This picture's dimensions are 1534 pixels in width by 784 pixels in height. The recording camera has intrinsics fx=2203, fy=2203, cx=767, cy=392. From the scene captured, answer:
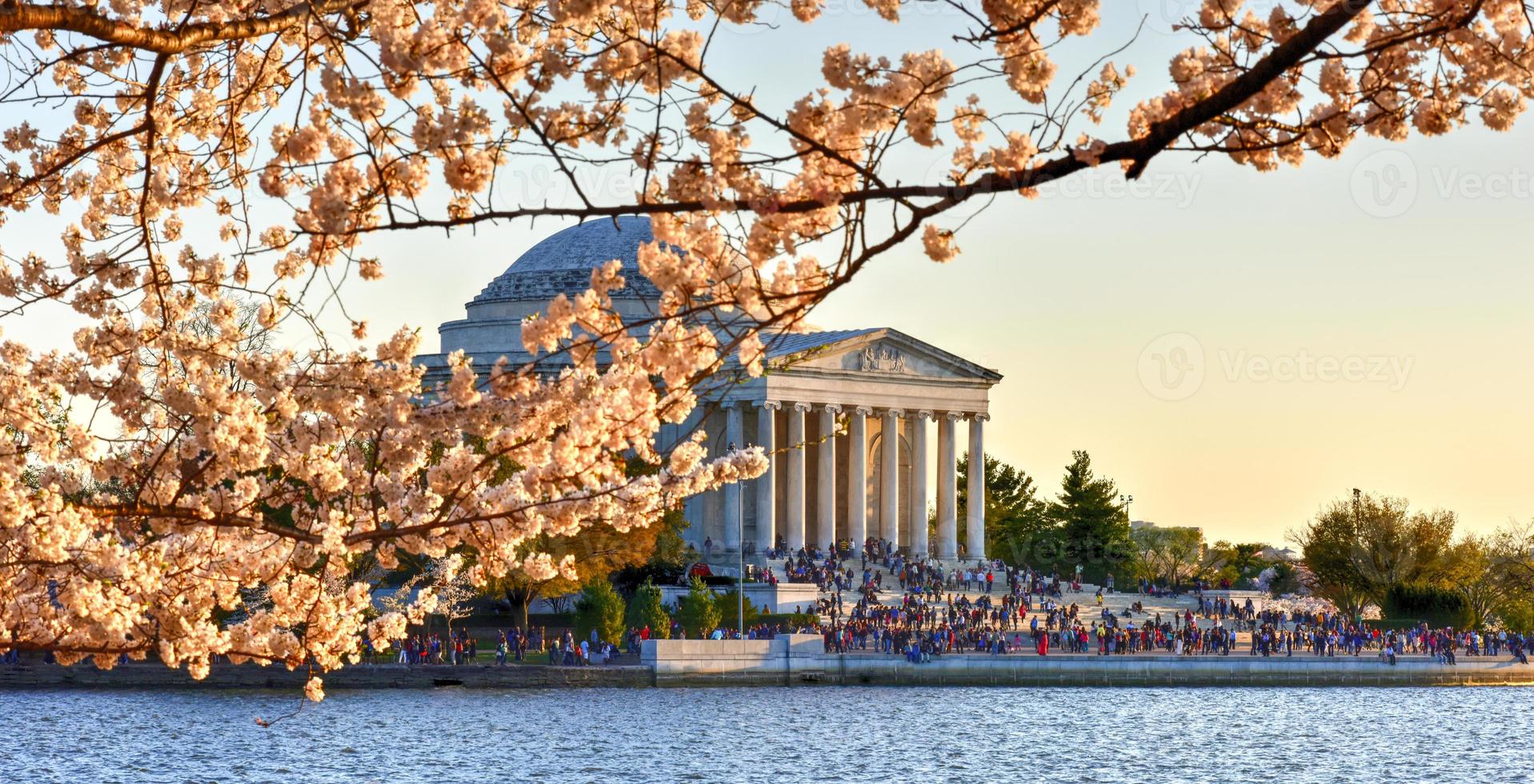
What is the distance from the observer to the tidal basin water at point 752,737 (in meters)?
52.8

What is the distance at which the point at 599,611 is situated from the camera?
277 ft

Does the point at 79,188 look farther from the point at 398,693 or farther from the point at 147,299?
the point at 398,693

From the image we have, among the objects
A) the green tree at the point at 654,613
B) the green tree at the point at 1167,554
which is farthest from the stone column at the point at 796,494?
the green tree at the point at 1167,554

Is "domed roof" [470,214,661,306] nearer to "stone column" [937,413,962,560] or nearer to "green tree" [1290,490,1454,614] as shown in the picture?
"stone column" [937,413,962,560]

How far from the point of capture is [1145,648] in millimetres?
87062

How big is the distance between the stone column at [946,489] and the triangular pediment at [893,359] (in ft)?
8.91

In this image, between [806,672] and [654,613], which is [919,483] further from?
[806,672]

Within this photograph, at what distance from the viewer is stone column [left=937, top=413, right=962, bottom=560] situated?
11688cm

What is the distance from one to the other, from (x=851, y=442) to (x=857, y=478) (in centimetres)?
326

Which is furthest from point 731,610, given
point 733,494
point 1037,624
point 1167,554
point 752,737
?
point 1167,554

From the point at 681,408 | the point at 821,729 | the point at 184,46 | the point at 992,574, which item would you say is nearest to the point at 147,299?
the point at 184,46

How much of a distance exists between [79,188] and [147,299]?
132cm

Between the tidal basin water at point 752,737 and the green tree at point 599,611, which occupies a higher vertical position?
the green tree at point 599,611

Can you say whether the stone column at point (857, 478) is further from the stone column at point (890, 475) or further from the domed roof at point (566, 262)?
the domed roof at point (566, 262)
